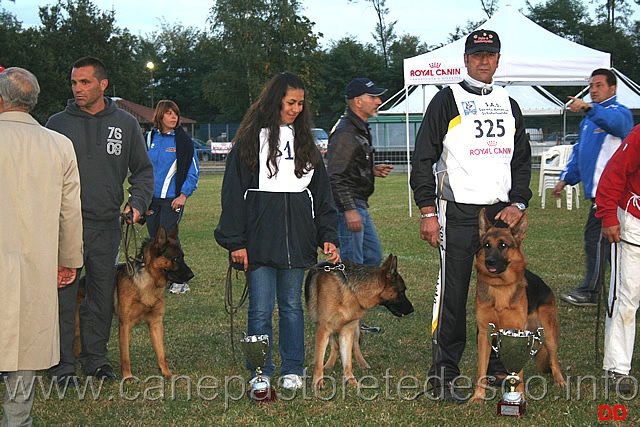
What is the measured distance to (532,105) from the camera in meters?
28.0

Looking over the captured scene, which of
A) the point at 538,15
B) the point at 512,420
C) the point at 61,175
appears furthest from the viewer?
the point at 538,15

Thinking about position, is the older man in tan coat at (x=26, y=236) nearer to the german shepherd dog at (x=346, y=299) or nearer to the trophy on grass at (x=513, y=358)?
the german shepherd dog at (x=346, y=299)

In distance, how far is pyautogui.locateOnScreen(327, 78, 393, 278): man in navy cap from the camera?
5.67m

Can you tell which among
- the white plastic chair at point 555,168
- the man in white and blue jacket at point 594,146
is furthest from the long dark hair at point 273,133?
the white plastic chair at point 555,168

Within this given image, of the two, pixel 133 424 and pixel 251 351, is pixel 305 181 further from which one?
pixel 133 424

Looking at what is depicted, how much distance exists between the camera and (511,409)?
13.5ft

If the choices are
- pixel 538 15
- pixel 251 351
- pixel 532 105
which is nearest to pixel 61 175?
pixel 251 351

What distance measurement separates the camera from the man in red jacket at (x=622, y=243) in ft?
14.7

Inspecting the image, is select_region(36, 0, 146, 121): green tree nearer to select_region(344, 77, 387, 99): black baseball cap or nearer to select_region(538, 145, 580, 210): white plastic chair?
select_region(538, 145, 580, 210): white plastic chair

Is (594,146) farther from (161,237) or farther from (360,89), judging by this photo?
(161,237)

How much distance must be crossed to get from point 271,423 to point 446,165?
5.95 ft

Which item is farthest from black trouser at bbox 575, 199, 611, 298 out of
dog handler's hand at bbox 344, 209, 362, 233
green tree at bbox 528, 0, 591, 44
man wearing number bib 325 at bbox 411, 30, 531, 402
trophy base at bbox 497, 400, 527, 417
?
green tree at bbox 528, 0, 591, 44

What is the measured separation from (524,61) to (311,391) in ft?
35.3

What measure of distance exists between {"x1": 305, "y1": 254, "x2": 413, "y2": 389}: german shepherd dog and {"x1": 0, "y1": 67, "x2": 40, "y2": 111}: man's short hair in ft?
7.20
